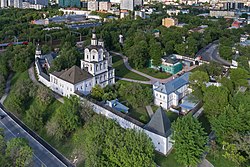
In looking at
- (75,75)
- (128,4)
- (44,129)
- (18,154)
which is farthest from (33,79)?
(128,4)

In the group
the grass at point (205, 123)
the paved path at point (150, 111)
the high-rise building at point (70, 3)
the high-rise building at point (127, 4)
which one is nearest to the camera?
the grass at point (205, 123)

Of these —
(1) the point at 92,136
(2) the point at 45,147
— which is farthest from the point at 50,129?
(1) the point at 92,136

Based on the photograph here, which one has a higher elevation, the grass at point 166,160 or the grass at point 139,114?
the grass at point 139,114

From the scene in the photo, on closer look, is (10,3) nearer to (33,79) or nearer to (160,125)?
(33,79)

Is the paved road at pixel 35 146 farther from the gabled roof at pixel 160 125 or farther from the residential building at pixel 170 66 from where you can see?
the residential building at pixel 170 66

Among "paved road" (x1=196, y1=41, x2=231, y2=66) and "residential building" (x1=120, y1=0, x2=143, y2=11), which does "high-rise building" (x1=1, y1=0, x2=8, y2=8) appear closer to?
"residential building" (x1=120, y1=0, x2=143, y2=11)

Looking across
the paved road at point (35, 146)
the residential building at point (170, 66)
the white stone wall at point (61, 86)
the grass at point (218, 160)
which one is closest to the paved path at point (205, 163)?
the grass at point (218, 160)

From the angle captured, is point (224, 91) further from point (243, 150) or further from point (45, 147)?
point (45, 147)
